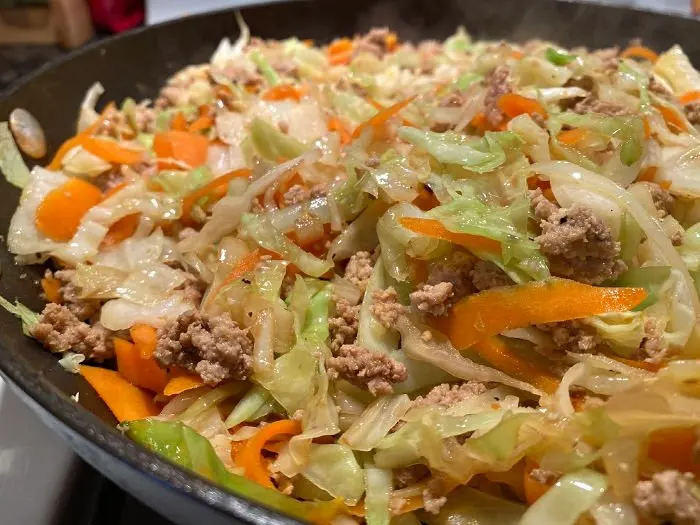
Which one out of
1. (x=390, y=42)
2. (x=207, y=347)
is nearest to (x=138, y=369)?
(x=207, y=347)

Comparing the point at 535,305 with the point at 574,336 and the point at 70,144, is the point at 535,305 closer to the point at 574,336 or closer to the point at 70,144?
the point at 574,336

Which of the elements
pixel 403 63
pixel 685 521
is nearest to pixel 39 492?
pixel 685 521

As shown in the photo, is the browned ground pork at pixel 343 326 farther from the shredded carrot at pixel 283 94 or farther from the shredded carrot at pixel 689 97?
the shredded carrot at pixel 689 97

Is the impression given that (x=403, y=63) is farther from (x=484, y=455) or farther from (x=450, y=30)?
(x=484, y=455)

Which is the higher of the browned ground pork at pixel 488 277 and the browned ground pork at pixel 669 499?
the browned ground pork at pixel 488 277

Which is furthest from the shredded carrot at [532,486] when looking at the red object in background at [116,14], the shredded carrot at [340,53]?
the red object in background at [116,14]
